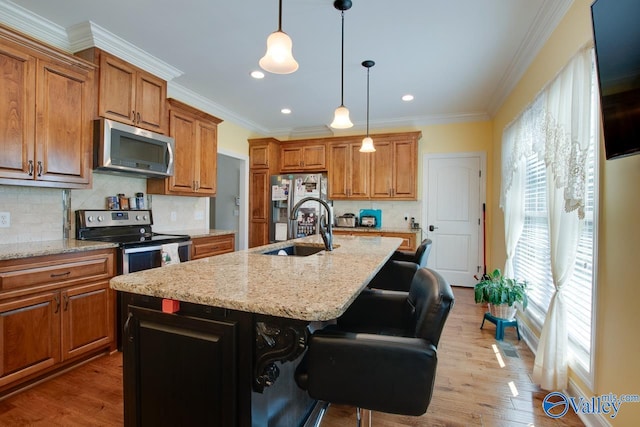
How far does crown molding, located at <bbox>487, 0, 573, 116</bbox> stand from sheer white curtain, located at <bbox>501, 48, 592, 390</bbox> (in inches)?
18.6

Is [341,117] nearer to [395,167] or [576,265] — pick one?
[576,265]

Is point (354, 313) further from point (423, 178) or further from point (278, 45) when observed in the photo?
point (423, 178)

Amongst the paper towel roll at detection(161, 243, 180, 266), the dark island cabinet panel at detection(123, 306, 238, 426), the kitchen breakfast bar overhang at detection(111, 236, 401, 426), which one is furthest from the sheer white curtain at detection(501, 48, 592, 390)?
the paper towel roll at detection(161, 243, 180, 266)

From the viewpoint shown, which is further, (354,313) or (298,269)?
(354,313)

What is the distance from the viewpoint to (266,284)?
1090 millimetres

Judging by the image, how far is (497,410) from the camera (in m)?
1.75

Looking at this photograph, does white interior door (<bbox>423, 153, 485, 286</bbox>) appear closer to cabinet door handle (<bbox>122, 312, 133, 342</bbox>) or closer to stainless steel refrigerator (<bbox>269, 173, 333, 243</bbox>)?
stainless steel refrigerator (<bbox>269, 173, 333, 243</bbox>)

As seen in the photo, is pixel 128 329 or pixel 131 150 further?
pixel 131 150

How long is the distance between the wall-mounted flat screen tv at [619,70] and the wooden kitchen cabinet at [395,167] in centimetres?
326

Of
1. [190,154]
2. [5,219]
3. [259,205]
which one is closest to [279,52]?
[190,154]

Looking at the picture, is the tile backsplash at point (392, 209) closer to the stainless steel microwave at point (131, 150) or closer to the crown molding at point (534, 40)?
the crown molding at point (534, 40)

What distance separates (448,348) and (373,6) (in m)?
2.77

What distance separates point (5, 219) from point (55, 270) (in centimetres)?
72

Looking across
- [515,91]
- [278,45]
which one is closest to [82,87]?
[278,45]
